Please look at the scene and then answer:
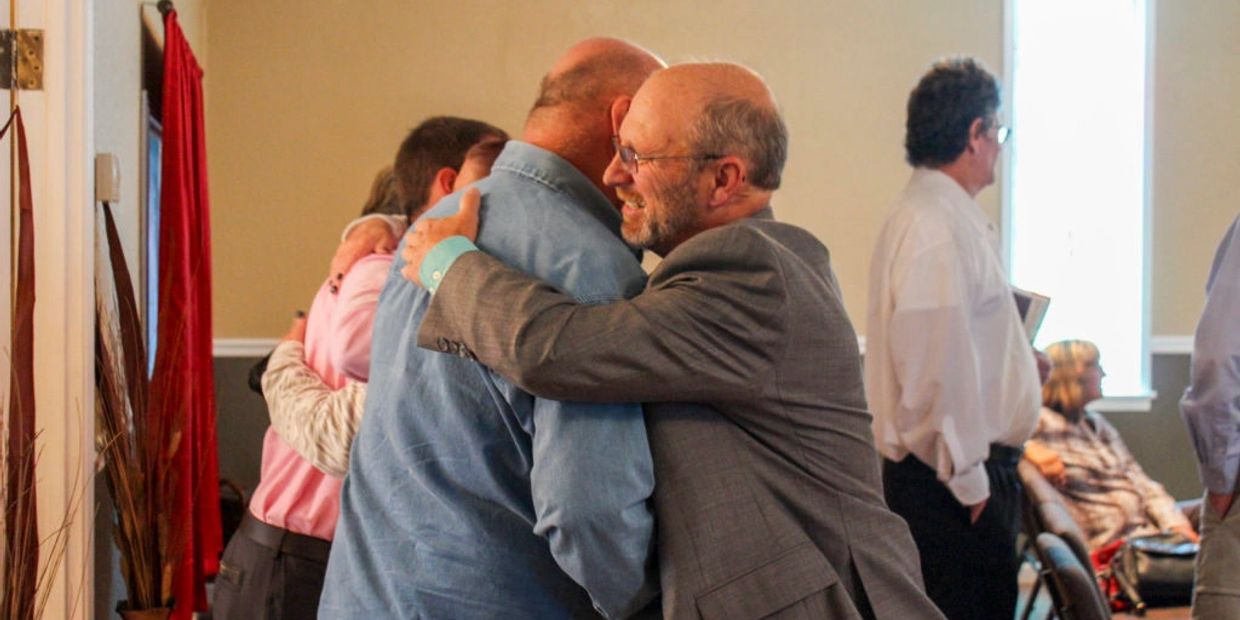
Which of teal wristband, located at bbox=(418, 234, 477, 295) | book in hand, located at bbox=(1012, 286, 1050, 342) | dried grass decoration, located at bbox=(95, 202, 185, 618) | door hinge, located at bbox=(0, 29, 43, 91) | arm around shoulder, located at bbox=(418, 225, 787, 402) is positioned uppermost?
door hinge, located at bbox=(0, 29, 43, 91)

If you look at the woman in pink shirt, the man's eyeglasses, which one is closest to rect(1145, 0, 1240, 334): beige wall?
the woman in pink shirt

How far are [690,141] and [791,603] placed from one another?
0.55m

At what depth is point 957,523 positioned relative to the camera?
10.2ft

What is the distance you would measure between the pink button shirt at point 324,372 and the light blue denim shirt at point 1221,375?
1572mm

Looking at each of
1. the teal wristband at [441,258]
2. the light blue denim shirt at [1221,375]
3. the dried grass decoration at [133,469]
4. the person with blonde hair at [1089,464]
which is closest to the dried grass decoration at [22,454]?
the dried grass decoration at [133,469]

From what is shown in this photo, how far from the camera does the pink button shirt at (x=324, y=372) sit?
2.26 m

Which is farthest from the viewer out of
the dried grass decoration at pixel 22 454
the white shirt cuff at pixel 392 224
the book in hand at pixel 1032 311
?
the book in hand at pixel 1032 311

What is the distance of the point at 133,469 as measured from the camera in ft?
7.63

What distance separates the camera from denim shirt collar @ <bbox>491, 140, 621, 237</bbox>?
5.41ft

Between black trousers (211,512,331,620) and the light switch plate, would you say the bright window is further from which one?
the light switch plate

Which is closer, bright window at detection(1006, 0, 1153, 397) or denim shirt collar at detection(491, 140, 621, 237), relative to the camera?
denim shirt collar at detection(491, 140, 621, 237)

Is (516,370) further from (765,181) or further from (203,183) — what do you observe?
(203,183)

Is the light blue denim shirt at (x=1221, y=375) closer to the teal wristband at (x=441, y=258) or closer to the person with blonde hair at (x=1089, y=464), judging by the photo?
the teal wristband at (x=441, y=258)

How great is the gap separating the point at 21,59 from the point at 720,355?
141 cm
